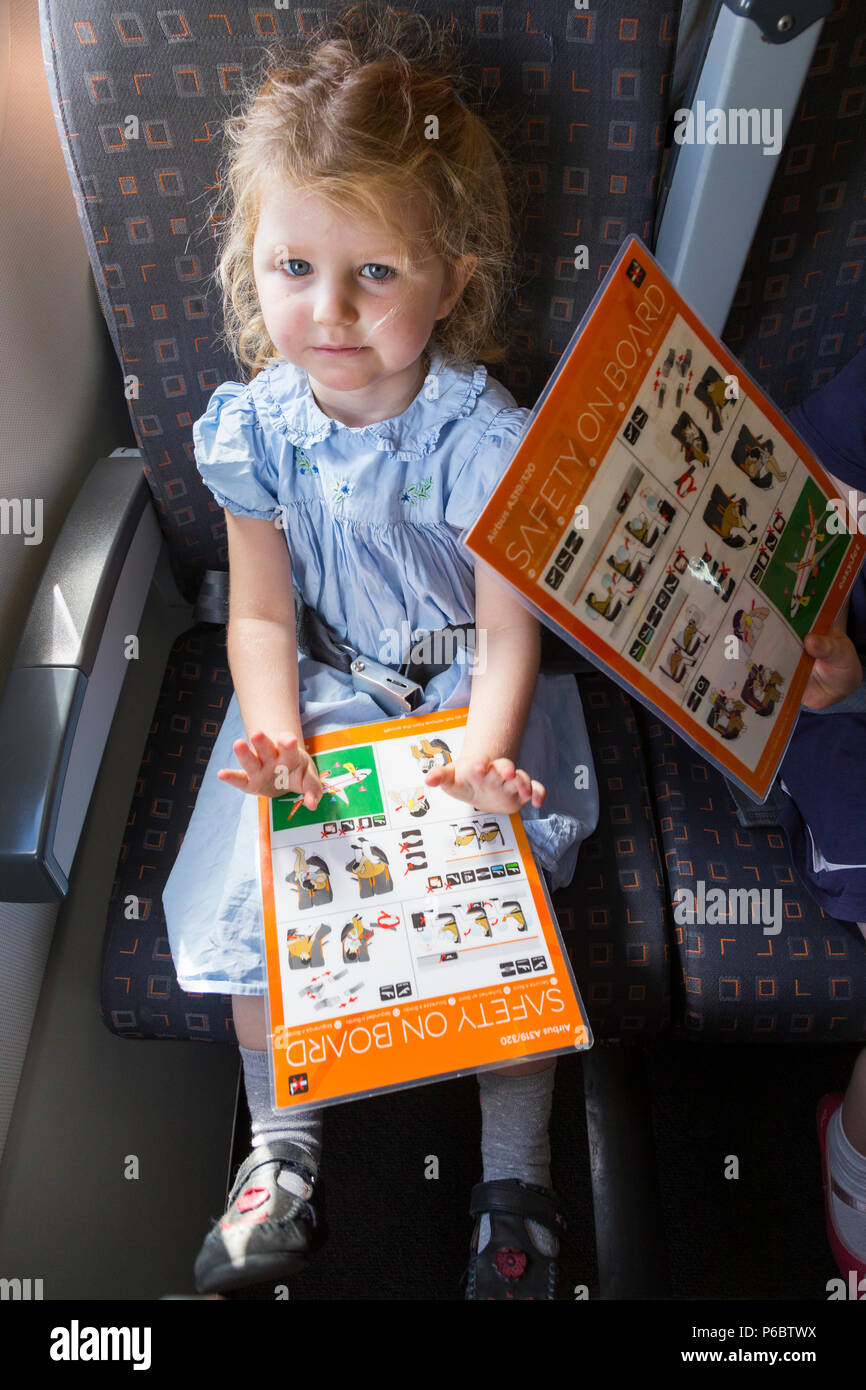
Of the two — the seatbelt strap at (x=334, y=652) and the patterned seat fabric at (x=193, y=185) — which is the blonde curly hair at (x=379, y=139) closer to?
A: the patterned seat fabric at (x=193, y=185)

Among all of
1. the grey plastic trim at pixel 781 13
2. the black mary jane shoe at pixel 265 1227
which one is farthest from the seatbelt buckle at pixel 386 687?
the grey plastic trim at pixel 781 13

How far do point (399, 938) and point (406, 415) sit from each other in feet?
1.75

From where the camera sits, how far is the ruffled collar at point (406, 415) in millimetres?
1048

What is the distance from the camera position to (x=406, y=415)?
105 cm

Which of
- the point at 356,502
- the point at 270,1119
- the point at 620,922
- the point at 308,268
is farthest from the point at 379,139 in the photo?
the point at 270,1119

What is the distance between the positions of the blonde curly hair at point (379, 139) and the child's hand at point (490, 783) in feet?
1.51

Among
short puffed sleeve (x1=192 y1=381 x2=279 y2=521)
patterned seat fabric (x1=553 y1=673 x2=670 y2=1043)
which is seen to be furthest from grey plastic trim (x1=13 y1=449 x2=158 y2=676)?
patterned seat fabric (x1=553 y1=673 x2=670 y2=1043)

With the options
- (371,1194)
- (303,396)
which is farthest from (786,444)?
(371,1194)

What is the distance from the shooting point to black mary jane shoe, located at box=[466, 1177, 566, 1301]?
1.00 metres

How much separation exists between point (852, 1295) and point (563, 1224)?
1.39 feet

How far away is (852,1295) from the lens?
1.20 meters

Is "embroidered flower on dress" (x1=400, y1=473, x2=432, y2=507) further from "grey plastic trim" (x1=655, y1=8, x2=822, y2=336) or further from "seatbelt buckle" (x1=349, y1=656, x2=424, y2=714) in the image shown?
"grey plastic trim" (x1=655, y1=8, x2=822, y2=336)

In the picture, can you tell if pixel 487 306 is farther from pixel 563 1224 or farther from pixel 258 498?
pixel 563 1224

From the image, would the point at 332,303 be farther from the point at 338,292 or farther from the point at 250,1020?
the point at 250,1020
